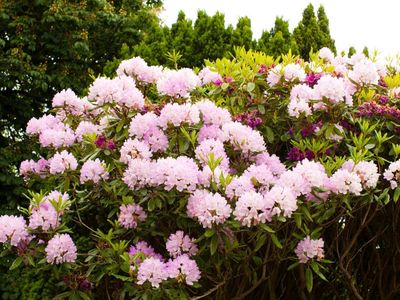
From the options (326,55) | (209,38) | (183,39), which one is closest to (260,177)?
(326,55)

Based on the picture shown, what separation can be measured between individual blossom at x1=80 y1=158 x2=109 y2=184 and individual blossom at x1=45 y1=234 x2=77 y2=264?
1.53ft

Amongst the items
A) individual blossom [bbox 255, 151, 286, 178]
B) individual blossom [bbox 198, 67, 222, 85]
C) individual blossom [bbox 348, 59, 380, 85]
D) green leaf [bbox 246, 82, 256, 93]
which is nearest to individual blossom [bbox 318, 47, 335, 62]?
individual blossom [bbox 198, 67, 222, 85]

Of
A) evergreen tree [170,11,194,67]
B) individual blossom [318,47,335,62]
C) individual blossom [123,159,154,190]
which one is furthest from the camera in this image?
evergreen tree [170,11,194,67]

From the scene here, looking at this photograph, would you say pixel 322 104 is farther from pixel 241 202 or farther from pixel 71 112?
pixel 71 112

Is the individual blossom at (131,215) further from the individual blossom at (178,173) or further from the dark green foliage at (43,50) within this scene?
the dark green foliage at (43,50)

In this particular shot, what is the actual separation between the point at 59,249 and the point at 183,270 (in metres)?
0.77

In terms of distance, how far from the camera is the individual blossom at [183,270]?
4180mm

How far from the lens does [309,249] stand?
14.3 ft

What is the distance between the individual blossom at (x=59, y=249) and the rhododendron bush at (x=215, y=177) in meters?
0.01

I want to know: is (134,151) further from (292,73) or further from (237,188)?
(292,73)

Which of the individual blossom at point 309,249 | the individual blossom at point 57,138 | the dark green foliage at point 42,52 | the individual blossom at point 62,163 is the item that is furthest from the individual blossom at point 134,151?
the dark green foliage at point 42,52

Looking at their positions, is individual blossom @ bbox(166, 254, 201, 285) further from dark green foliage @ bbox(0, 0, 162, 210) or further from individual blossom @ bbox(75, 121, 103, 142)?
dark green foliage @ bbox(0, 0, 162, 210)

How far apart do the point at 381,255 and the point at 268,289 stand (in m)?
1.10

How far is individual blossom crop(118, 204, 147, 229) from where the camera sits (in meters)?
4.61
